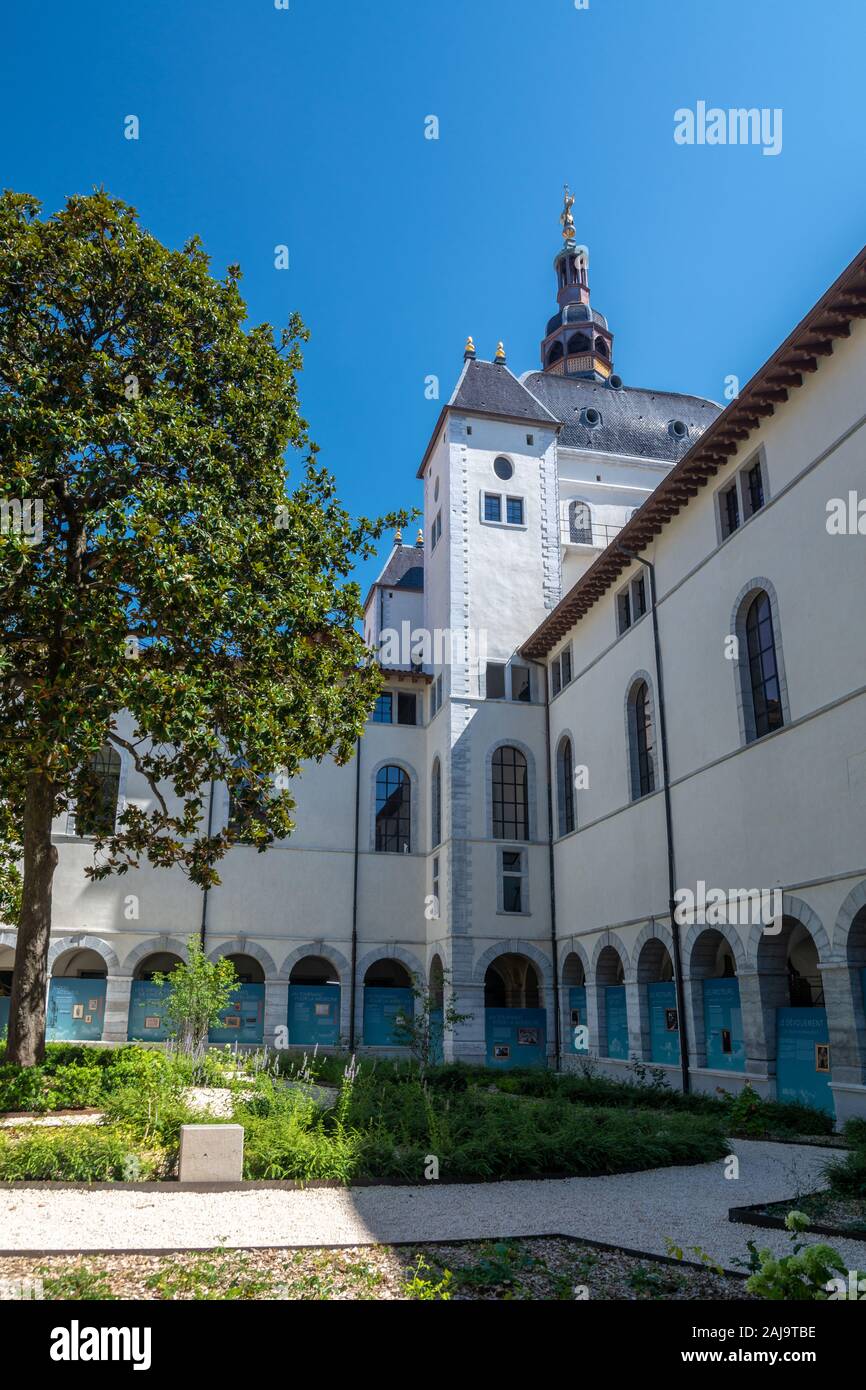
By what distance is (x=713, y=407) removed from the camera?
149 ft

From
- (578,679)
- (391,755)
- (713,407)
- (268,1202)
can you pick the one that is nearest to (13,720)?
(268,1202)

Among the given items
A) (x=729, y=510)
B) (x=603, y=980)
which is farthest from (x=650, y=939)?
(x=729, y=510)

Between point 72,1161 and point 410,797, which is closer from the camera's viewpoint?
point 72,1161

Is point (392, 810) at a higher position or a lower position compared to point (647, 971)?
higher

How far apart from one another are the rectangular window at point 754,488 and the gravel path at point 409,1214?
41.8ft

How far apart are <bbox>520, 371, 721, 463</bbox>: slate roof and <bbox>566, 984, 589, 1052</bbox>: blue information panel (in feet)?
71.2

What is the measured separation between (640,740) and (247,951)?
14451 millimetres

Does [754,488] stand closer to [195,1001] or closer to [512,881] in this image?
[512,881]

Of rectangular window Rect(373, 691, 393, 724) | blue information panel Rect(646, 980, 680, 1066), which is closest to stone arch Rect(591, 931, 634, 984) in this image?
blue information panel Rect(646, 980, 680, 1066)

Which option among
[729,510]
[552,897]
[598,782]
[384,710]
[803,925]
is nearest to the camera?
[803,925]

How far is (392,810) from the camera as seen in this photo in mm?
34250

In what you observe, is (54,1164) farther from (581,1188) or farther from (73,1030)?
(73,1030)

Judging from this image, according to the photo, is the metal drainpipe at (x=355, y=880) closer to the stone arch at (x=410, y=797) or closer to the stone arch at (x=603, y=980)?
the stone arch at (x=410, y=797)

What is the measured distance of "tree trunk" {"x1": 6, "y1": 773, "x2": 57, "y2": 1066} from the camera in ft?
53.5
